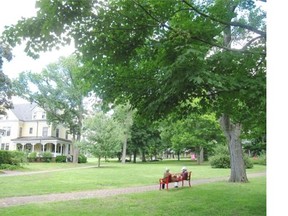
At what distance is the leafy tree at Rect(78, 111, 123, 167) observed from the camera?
102ft

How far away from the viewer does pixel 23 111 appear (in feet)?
179

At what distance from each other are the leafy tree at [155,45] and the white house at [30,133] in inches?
1806

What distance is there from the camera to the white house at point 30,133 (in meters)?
51.0

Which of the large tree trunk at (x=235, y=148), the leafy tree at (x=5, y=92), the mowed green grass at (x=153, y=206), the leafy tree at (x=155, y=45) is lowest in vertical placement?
the mowed green grass at (x=153, y=206)

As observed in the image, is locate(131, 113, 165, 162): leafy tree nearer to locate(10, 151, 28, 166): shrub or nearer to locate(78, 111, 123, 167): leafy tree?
locate(78, 111, 123, 167): leafy tree

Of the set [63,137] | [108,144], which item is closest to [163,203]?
[108,144]

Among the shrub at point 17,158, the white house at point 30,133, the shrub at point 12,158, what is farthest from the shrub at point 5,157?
the white house at point 30,133

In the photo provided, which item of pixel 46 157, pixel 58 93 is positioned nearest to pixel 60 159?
pixel 46 157

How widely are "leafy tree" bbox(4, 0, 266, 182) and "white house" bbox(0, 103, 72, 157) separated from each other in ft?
150

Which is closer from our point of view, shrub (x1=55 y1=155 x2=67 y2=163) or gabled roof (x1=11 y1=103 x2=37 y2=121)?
shrub (x1=55 y1=155 x2=67 y2=163)

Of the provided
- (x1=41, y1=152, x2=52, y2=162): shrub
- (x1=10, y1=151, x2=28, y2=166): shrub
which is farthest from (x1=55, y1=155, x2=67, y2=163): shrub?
(x1=10, y1=151, x2=28, y2=166): shrub

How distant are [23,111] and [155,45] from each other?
2091 inches

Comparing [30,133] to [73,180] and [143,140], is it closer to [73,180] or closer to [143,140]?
[143,140]

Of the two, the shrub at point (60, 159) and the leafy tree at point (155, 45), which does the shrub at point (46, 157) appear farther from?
the leafy tree at point (155, 45)
